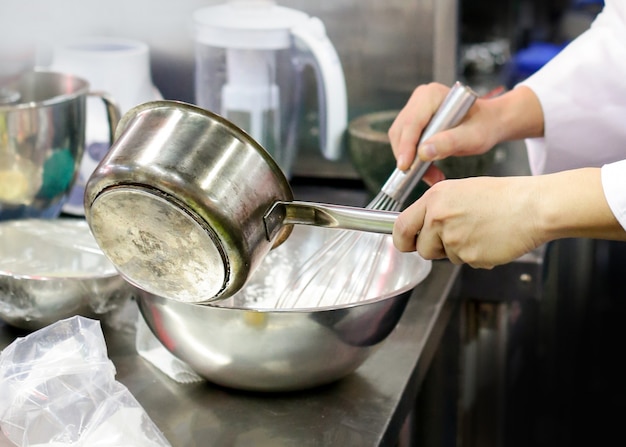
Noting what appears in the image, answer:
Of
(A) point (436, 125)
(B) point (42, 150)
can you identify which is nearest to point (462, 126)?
(A) point (436, 125)

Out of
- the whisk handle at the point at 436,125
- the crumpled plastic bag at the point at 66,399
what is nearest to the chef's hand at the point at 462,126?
the whisk handle at the point at 436,125

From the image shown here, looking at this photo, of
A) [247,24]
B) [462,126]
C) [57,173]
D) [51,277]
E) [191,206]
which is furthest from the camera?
[247,24]

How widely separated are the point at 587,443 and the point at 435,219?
1.62 metres

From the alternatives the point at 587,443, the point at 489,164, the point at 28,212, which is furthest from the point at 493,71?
the point at 28,212

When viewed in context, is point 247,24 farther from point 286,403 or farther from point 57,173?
point 286,403

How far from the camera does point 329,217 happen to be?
0.83 meters

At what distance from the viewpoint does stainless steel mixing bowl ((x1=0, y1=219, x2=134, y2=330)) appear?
1042 mm

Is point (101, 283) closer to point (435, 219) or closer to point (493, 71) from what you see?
point (435, 219)

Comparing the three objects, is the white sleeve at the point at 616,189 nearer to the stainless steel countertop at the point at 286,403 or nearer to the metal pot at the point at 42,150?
the stainless steel countertop at the point at 286,403

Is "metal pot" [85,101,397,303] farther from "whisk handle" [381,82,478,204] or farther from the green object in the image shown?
the green object

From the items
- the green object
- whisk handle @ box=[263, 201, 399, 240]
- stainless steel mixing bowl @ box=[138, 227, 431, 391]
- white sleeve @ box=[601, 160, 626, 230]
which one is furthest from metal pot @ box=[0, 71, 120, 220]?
white sleeve @ box=[601, 160, 626, 230]

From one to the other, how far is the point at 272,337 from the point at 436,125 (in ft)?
1.20

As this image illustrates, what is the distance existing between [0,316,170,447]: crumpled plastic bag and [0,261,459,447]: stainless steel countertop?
0.07m

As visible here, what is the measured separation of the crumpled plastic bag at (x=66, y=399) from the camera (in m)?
0.82
